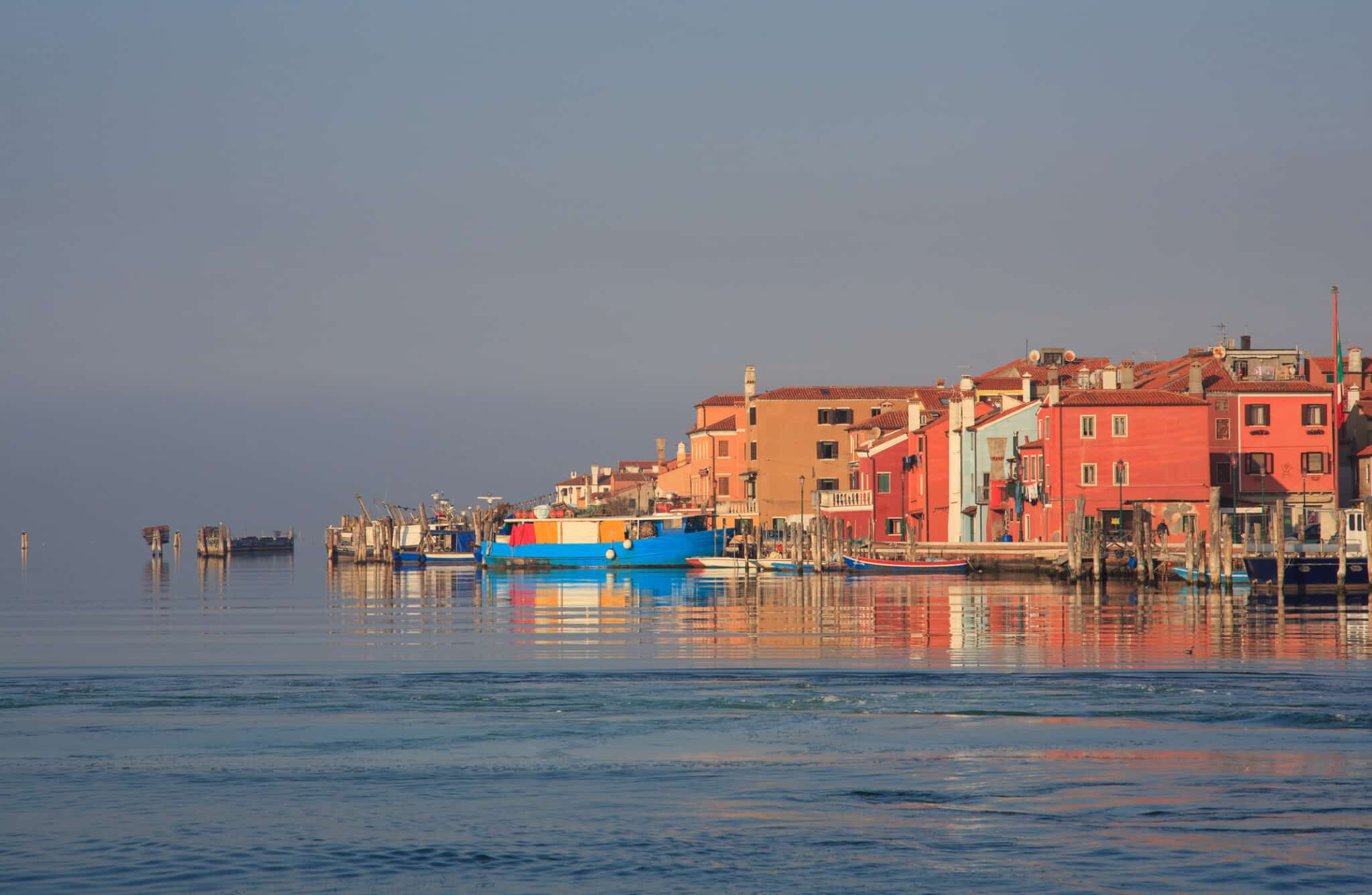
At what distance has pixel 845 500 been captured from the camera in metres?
93.3

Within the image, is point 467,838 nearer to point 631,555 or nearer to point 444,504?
point 631,555

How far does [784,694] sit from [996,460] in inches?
2137

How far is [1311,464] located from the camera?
217 ft

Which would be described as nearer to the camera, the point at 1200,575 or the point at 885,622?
the point at 885,622

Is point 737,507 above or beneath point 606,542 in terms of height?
above

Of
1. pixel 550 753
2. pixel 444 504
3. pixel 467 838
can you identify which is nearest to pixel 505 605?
pixel 550 753

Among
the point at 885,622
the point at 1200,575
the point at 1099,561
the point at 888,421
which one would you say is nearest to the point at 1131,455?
the point at 1099,561

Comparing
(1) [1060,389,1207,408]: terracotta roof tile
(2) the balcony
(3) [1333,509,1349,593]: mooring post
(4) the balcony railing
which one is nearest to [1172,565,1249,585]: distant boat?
(3) [1333,509,1349,593]: mooring post

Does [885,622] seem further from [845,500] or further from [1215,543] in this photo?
[845,500]

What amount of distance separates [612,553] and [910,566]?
966 inches

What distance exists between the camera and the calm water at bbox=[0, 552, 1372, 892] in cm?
1187

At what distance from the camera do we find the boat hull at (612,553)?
88500mm

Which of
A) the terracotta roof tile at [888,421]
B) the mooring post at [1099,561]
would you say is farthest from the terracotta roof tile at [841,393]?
the mooring post at [1099,561]

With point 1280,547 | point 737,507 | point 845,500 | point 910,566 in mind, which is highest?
point 845,500
